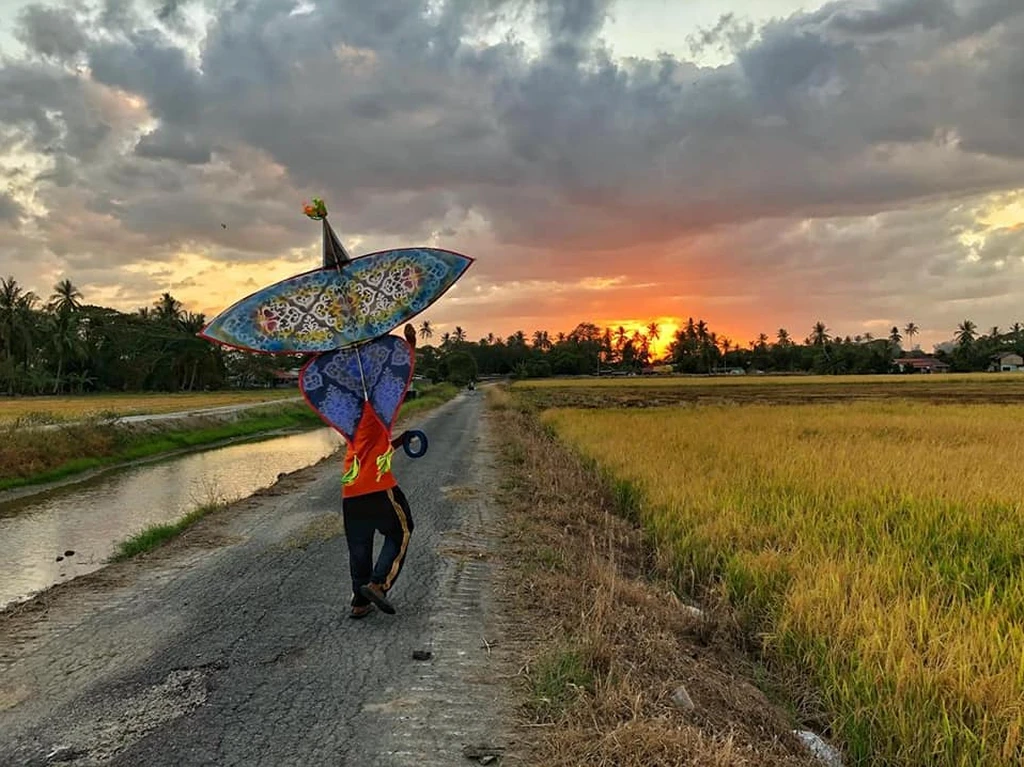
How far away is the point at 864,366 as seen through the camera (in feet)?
303

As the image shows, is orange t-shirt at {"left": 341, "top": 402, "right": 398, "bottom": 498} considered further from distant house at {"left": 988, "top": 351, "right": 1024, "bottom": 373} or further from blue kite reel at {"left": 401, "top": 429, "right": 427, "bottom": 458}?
distant house at {"left": 988, "top": 351, "right": 1024, "bottom": 373}

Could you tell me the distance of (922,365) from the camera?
103375 millimetres

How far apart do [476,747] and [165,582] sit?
415 cm

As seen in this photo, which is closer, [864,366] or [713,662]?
[713,662]

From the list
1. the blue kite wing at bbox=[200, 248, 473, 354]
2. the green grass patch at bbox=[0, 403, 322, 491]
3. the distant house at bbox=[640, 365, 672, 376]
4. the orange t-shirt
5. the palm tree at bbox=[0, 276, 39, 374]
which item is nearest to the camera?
the blue kite wing at bbox=[200, 248, 473, 354]

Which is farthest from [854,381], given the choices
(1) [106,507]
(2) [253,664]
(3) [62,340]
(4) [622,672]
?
(3) [62,340]

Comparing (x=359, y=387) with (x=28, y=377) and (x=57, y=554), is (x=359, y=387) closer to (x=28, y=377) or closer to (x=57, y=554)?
(x=57, y=554)

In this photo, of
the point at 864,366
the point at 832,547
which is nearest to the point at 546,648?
the point at 832,547

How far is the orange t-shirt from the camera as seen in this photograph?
4.42 meters

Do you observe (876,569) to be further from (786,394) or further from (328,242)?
(786,394)

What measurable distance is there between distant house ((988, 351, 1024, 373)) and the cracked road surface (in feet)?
357

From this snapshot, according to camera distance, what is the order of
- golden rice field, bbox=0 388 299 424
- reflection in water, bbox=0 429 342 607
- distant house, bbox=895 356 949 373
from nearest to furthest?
reflection in water, bbox=0 429 342 607 → golden rice field, bbox=0 388 299 424 → distant house, bbox=895 356 949 373

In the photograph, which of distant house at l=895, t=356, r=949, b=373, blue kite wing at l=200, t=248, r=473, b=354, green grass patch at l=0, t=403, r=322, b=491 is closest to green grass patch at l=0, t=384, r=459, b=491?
green grass patch at l=0, t=403, r=322, b=491

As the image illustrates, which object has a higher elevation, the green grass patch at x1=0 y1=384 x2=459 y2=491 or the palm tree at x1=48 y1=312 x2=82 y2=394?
the palm tree at x1=48 y1=312 x2=82 y2=394
